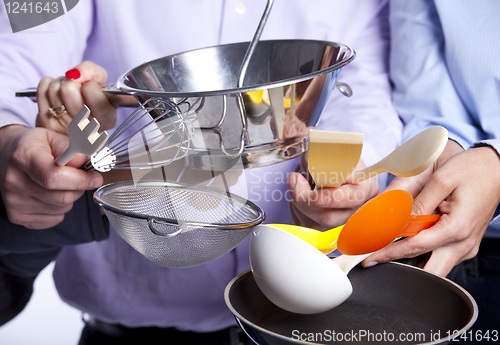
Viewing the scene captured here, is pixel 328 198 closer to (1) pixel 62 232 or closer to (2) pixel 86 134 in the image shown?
(2) pixel 86 134

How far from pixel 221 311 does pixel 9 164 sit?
0.39m

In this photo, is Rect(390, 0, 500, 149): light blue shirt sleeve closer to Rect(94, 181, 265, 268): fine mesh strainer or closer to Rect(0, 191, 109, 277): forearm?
Rect(94, 181, 265, 268): fine mesh strainer

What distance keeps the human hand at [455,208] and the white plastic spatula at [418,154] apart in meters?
0.04

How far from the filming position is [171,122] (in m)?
0.33

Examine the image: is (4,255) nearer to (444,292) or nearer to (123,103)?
(123,103)

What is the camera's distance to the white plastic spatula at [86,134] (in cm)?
30

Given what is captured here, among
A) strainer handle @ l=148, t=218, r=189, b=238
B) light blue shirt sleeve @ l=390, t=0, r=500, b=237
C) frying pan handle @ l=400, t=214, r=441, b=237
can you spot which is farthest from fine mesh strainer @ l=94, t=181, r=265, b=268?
light blue shirt sleeve @ l=390, t=0, r=500, b=237

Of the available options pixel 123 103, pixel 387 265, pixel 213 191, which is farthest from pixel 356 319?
pixel 123 103

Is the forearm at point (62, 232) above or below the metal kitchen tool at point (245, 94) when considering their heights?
below

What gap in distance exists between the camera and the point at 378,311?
1.08ft

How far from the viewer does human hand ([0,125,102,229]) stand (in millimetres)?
386

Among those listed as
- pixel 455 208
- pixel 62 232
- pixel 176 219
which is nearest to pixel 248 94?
pixel 176 219

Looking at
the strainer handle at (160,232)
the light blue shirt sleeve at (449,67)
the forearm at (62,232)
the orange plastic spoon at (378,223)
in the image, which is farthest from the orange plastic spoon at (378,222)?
the forearm at (62,232)

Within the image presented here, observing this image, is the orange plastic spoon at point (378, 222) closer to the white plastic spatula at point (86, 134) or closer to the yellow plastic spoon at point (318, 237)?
the yellow plastic spoon at point (318, 237)
